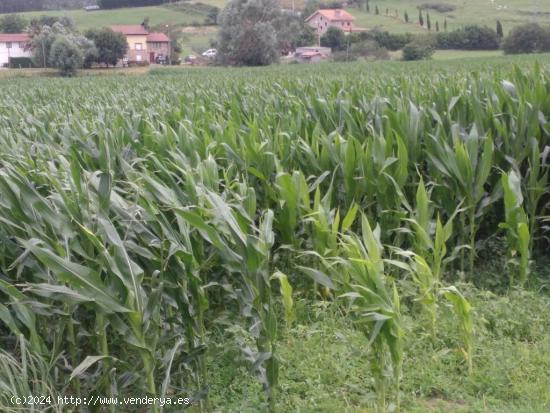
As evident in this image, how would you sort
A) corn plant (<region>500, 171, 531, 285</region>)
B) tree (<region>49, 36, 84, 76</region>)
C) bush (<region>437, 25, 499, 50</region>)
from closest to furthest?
corn plant (<region>500, 171, 531, 285</region>), tree (<region>49, 36, 84, 76</region>), bush (<region>437, 25, 499, 50</region>)

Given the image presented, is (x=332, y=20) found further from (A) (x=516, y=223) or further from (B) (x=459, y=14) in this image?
(A) (x=516, y=223)

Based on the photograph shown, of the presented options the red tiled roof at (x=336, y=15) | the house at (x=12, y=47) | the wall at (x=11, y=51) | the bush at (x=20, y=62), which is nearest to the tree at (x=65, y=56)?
the bush at (x=20, y=62)

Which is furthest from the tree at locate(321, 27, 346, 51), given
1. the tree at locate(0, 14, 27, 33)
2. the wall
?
the tree at locate(0, 14, 27, 33)

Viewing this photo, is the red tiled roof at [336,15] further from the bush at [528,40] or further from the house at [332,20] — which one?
the bush at [528,40]

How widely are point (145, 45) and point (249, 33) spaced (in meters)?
26.4

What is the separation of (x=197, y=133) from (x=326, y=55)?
246ft

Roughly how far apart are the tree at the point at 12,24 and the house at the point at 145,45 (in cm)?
2116

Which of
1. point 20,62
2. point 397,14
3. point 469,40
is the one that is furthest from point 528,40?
point 20,62

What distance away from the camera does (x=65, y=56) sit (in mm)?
59812

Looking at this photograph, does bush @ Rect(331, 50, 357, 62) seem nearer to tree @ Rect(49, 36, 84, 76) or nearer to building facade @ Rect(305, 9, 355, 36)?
building facade @ Rect(305, 9, 355, 36)

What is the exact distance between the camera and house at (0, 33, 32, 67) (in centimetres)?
8088

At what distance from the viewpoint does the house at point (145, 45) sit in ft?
270

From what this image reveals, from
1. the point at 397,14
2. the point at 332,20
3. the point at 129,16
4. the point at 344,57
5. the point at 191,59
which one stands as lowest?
the point at 344,57

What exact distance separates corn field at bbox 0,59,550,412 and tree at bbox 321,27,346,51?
79.6 metres
